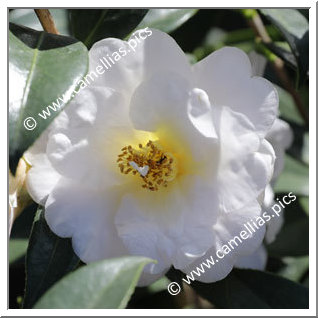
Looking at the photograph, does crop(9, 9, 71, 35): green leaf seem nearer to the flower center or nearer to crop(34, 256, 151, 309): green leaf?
the flower center

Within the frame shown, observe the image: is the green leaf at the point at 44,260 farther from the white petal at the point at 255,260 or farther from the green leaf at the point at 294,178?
the green leaf at the point at 294,178

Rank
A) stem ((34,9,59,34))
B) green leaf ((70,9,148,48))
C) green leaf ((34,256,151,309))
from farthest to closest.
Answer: green leaf ((70,9,148,48)) < stem ((34,9,59,34)) < green leaf ((34,256,151,309))

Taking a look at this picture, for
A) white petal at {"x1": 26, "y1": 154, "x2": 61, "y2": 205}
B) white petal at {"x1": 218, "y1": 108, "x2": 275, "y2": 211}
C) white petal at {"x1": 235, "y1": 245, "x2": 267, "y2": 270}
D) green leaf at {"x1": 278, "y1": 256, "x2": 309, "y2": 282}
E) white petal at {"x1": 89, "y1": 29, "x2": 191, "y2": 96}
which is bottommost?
green leaf at {"x1": 278, "y1": 256, "x2": 309, "y2": 282}

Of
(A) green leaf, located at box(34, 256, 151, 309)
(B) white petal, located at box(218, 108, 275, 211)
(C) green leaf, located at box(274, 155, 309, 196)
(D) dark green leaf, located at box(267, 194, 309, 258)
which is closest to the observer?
(A) green leaf, located at box(34, 256, 151, 309)

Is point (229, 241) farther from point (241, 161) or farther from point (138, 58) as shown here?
point (138, 58)

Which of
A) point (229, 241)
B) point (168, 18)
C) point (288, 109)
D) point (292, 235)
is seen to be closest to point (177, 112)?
point (229, 241)

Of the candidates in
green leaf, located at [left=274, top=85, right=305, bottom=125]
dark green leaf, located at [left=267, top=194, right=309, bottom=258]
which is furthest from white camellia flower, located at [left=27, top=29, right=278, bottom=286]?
green leaf, located at [left=274, top=85, right=305, bottom=125]

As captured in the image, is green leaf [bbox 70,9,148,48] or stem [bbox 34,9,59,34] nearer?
stem [bbox 34,9,59,34]
